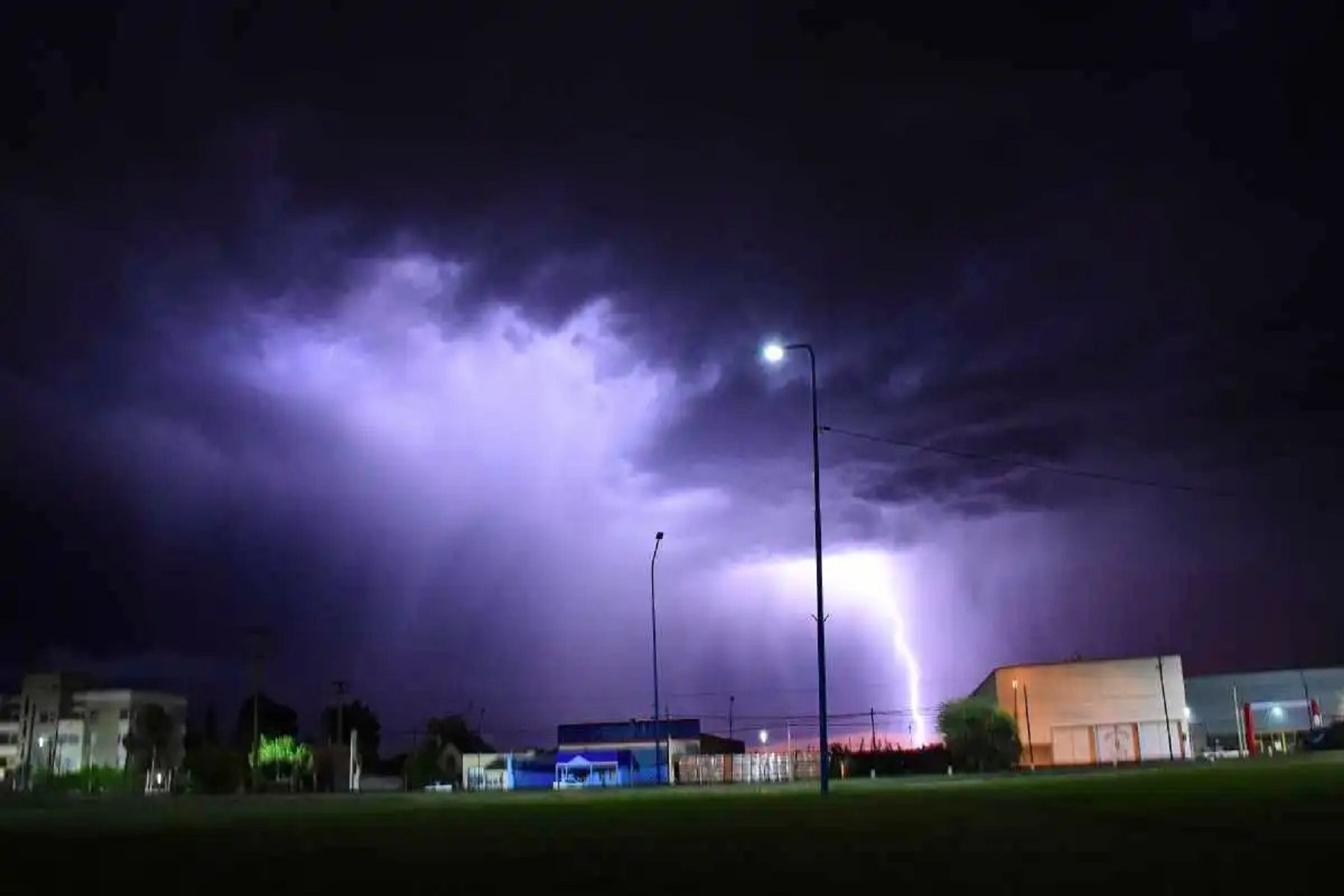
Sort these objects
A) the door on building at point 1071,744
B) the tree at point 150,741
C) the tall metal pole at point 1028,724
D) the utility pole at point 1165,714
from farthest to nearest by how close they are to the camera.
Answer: the tree at point 150,741, the door on building at point 1071,744, the tall metal pole at point 1028,724, the utility pole at point 1165,714

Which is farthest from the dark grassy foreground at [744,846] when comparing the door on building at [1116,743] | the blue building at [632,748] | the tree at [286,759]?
the door on building at [1116,743]

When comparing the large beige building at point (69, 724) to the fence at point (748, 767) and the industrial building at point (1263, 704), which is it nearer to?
the fence at point (748, 767)

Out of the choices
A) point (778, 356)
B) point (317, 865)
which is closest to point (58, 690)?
point (778, 356)

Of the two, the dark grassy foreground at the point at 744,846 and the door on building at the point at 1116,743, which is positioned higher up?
the dark grassy foreground at the point at 744,846

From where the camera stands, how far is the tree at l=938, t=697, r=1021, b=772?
262 feet

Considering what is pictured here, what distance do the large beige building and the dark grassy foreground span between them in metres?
122

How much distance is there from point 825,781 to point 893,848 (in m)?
20.8

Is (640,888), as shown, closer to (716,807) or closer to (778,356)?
(716,807)

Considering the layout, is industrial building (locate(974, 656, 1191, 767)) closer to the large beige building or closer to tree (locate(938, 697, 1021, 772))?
tree (locate(938, 697, 1021, 772))

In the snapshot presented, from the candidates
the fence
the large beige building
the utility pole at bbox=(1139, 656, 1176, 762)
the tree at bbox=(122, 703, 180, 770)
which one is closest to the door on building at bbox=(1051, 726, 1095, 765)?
the utility pole at bbox=(1139, 656, 1176, 762)

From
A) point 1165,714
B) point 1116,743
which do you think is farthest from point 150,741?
point 1165,714

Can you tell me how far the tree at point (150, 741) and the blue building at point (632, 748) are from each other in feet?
129

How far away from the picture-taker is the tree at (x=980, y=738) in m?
79.8

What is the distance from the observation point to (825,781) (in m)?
33.7
